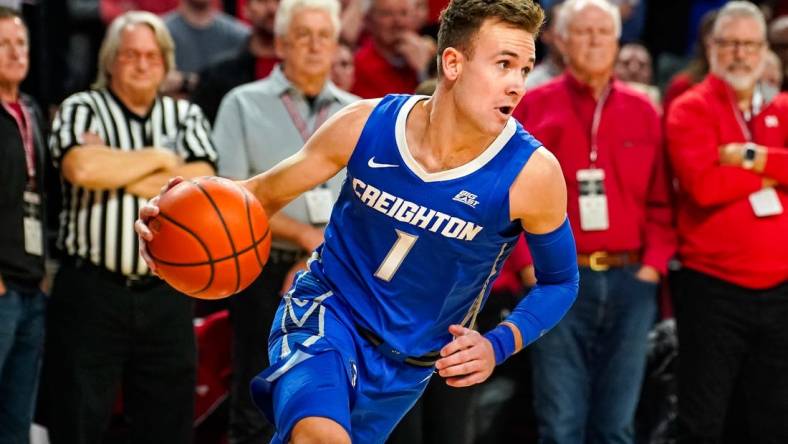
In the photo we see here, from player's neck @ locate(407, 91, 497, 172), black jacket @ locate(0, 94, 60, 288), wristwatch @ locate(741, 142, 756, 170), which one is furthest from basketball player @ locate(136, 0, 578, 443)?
wristwatch @ locate(741, 142, 756, 170)

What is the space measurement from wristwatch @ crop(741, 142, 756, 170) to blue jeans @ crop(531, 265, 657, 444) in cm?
69

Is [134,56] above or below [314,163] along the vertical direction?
below

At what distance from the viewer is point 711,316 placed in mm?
5629

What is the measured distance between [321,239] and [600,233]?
1310mm

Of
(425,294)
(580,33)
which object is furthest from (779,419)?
(425,294)

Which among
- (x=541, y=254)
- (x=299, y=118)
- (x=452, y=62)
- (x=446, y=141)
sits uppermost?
(x=452, y=62)

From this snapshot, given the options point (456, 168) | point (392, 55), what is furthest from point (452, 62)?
point (392, 55)

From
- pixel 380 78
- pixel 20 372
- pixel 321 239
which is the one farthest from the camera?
pixel 380 78

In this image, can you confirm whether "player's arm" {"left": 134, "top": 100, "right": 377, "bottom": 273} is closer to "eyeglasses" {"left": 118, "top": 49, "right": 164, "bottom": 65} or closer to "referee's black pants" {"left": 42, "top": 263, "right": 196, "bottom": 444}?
"referee's black pants" {"left": 42, "top": 263, "right": 196, "bottom": 444}

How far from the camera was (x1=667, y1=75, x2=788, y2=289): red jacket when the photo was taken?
18.3 ft

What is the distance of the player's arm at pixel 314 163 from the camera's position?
4035mm

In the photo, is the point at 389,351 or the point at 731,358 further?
the point at 731,358

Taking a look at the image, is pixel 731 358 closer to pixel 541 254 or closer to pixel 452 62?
pixel 541 254

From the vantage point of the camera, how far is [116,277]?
17.0ft
